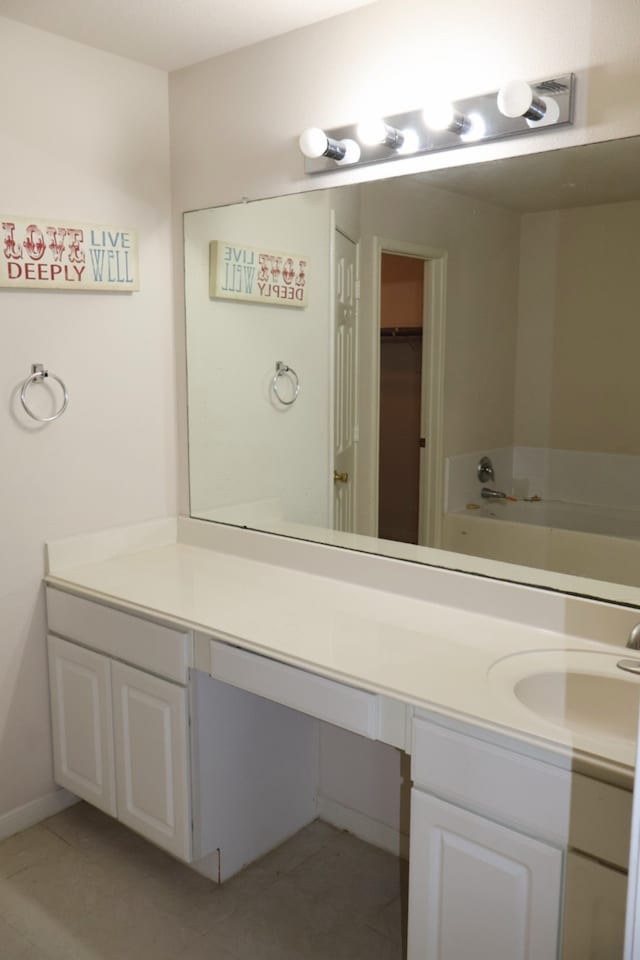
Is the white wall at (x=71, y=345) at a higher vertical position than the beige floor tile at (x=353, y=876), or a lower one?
higher

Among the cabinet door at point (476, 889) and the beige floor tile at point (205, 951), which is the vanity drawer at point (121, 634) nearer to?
the beige floor tile at point (205, 951)

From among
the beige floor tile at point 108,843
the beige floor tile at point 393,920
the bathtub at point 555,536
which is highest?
the bathtub at point 555,536

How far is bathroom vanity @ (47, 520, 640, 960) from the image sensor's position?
1385 millimetres

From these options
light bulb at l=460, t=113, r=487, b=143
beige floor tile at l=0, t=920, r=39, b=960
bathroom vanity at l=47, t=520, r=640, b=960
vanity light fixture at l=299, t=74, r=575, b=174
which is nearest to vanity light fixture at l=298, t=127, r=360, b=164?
vanity light fixture at l=299, t=74, r=575, b=174

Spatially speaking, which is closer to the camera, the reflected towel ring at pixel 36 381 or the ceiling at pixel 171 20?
the ceiling at pixel 171 20

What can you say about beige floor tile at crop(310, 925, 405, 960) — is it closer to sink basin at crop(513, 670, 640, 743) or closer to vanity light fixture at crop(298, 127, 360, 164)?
sink basin at crop(513, 670, 640, 743)

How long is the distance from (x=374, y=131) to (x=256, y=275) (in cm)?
65

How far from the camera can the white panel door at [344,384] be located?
2262 millimetres

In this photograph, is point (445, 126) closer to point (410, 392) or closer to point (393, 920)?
point (410, 392)

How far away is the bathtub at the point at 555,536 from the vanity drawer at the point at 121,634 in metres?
0.75

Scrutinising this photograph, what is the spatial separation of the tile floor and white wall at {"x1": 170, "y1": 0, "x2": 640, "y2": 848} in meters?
0.22

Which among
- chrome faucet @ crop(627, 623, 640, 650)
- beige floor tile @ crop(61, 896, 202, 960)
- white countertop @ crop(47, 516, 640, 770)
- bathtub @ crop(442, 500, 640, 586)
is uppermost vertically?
bathtub @ crop(442, 500, 640, 586)

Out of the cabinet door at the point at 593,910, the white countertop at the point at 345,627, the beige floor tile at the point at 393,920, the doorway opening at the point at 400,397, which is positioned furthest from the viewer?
the doorway opening at the point at 400,397

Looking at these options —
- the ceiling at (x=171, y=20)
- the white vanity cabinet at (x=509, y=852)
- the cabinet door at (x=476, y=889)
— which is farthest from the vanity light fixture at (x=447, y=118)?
the cabinet door at (x=476, y=889)
